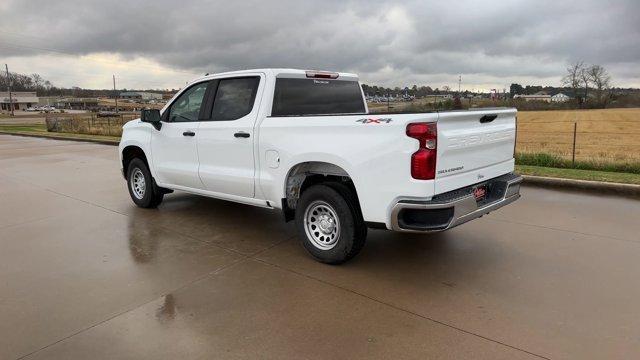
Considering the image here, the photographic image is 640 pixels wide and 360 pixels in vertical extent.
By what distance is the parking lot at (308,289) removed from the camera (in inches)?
127

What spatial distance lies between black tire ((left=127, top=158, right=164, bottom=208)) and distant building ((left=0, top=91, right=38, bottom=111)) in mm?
141607

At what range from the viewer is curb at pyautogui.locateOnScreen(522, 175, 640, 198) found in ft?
24.8

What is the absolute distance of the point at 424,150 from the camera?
3830 millimetres

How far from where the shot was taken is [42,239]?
5711 millimetres

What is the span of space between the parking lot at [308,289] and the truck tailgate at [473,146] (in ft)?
3.03

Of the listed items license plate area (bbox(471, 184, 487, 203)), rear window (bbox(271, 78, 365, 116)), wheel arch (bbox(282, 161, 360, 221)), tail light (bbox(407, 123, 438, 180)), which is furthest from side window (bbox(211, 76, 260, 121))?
license plate area (bbox(471, 184, 487, 203))

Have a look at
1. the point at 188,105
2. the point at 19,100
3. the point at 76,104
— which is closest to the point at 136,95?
the point at 76,104

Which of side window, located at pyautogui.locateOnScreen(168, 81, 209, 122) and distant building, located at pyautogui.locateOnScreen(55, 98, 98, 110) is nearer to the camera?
side window, located at pyautogui.locateOnScreen(168, 81, 209, 122)

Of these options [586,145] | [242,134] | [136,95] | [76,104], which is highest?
[136,95]

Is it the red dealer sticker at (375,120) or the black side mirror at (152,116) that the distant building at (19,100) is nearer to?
the black side mirror at (152,116)

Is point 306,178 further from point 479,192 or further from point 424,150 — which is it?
point 479,192

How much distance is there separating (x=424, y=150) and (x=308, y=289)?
1.57 metres

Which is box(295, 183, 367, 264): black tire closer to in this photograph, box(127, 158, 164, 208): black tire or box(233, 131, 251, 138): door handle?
box(233, 131, 251, 138): door handle

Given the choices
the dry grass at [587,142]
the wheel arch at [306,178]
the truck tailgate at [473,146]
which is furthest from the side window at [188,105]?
the dry grass at [587,142]
